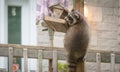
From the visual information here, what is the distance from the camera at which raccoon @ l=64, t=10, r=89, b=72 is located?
1.40m

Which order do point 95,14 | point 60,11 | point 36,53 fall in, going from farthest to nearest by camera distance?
point 95,14 → point 36,53 → point 60,11

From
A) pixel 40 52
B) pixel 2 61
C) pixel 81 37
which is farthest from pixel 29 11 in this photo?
pixel 81 37

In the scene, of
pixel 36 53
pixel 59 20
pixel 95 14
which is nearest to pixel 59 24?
pixel 59 20

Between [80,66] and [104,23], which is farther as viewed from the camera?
[104,23]

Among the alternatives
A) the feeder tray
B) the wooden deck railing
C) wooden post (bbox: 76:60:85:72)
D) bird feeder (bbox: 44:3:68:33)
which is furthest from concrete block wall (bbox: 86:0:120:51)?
wooden post (bbox: 76:60:85:72)

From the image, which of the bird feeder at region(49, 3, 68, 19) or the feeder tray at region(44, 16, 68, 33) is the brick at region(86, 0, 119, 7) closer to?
the bird feeder at region(49, 3, 68, 19)

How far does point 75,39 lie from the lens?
4.57 ft

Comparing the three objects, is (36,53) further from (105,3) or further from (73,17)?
(73,17)

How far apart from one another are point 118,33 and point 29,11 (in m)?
1.19

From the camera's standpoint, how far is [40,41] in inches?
169

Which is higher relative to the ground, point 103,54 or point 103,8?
point 103,8

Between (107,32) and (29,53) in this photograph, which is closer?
(29,53)

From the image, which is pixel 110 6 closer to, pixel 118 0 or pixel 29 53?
pixel 118 0

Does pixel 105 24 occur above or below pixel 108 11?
below
